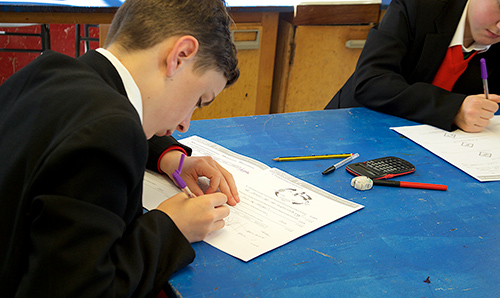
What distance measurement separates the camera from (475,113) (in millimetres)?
1455

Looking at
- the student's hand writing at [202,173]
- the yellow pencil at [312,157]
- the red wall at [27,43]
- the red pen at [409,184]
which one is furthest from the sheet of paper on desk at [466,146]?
the red wall at [27,43]

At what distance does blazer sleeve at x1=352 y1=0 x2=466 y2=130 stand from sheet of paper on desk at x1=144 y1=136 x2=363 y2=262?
665 millimetres

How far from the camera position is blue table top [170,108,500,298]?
735 mm

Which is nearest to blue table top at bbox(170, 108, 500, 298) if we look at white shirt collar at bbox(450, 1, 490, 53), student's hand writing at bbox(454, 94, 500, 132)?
student's hand writing at bbox(454, 94, 500, 132)

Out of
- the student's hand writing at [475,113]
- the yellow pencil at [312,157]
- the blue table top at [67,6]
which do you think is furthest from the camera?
the blue table top at [67,6]

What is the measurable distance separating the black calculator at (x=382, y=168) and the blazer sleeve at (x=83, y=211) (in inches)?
25.2

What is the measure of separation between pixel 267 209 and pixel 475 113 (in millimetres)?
886

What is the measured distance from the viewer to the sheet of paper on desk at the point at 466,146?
122 centimetres

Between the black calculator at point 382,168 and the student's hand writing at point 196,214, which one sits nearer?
the student's hand writing at point 196,214

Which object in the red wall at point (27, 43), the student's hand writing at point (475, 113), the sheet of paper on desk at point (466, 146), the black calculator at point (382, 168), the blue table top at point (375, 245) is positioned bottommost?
the red wall at point (27, 43)

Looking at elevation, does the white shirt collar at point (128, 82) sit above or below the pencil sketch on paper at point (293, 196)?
above

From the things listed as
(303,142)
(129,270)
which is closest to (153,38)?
(129,270)

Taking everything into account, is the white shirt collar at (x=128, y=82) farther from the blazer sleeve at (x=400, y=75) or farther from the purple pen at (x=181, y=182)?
the blazer sleeve at (x=400, y=75)

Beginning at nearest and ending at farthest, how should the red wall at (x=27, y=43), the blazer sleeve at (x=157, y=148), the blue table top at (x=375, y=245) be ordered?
1. the blue table top at (x=375, y=245)
2. the blazer sleeve at (x=157, y=148)
3. the red wall at (x=27, y=43)
